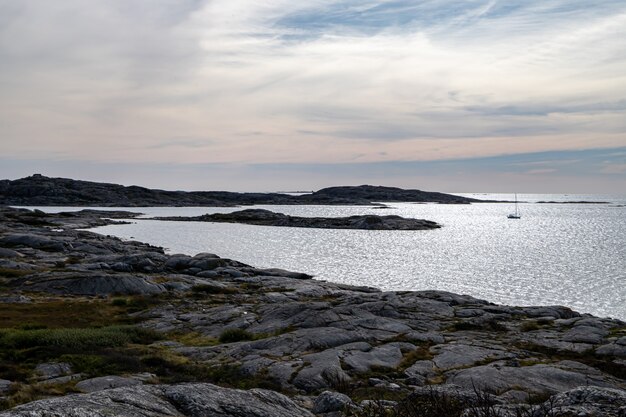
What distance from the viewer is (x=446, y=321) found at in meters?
35.9

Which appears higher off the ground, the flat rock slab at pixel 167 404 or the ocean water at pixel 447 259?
the flat rock slab at pixel 167 404

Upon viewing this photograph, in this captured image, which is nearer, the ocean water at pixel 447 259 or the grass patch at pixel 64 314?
the grass patch at pixel 64 314

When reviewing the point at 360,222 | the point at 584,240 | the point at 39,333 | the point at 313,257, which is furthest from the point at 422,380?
the point at 360,222

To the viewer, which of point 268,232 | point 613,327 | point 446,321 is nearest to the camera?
point 613,327

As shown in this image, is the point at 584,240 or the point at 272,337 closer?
the point at 272,337

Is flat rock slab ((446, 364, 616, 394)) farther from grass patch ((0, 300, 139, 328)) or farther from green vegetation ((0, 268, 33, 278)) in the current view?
green vegetation ((0, 268, 33, 278))

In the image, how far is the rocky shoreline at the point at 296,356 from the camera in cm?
1097

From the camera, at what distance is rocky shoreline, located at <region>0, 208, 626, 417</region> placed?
11.0 metres

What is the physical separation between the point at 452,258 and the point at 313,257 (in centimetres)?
3237

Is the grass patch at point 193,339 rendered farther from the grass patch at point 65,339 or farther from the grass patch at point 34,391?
the grass patch at point 34,391

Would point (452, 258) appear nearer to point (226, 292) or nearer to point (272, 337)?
point (226, 292)

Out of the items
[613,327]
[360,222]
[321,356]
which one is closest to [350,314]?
[321,356]

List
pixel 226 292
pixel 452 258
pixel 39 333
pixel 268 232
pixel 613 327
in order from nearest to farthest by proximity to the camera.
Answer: pixel 39 333 < pixel 613 327 < pixel 226 292 < pixel 452 258 < pixel 268 232

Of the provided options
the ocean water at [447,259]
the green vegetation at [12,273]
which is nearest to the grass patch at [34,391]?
the green vegetation at [12,273]
